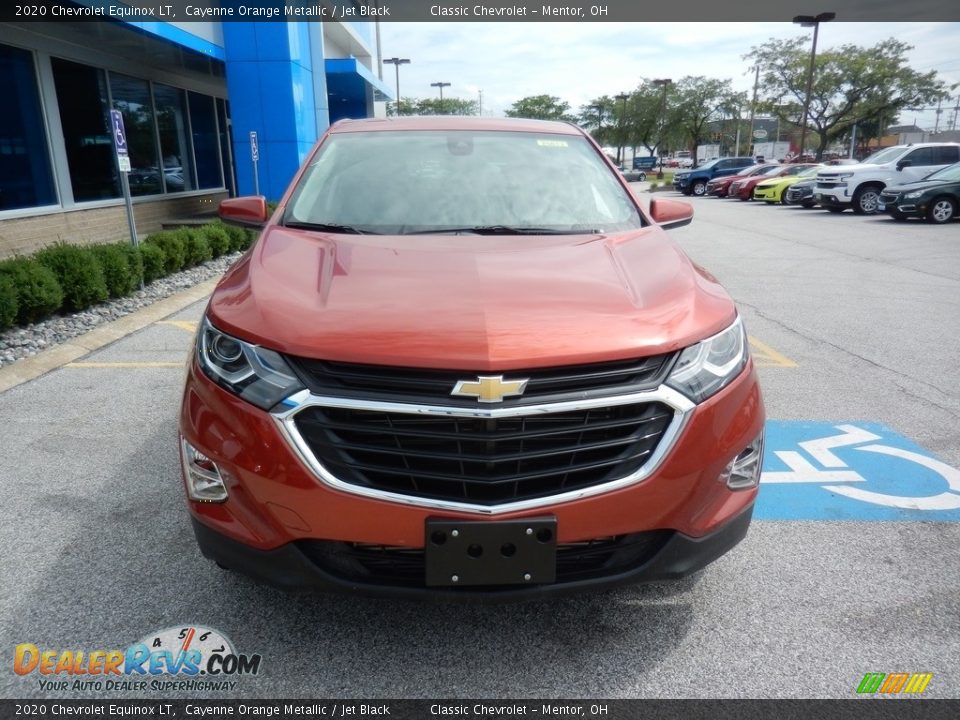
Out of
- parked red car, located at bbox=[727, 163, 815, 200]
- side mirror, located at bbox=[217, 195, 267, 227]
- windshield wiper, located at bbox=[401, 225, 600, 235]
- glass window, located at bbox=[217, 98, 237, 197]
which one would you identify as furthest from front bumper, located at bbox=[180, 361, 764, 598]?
→ parked red car, located at bbox=[727, 163, 815, 200]

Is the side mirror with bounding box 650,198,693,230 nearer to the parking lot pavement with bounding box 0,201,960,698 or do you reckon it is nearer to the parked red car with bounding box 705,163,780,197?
the parking lot pavement with bounding box 0,201,960,698

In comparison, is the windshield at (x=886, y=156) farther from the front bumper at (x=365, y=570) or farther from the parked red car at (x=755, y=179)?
the front bumper at (x=365, y=570)

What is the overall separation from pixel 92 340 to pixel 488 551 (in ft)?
19.5

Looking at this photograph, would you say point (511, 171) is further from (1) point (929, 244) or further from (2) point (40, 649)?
(1) point (929, 244)

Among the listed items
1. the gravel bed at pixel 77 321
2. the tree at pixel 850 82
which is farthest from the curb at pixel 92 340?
the tree at pixel 850 82

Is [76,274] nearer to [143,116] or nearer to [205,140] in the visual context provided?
[143,116]

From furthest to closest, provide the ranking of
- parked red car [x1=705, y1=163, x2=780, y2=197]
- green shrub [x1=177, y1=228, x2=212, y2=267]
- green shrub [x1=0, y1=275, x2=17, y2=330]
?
1. parked red car [x1=705, y1=163, x2=780, y2=197]
2. green shrub [x1=177, y1=228, x2=212, y2=267]
3. green shrub [x1=0, y1=275, x2=17, y2=330]

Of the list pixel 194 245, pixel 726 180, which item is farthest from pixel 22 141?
pixel 726 180

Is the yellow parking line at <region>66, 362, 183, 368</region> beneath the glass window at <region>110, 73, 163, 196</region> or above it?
beneath

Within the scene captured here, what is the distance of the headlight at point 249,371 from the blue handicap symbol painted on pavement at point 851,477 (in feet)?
7.69

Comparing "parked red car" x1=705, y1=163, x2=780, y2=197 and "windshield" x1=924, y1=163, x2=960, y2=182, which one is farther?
"parked red car" x1=705, y1=163, x2=780, y2=197

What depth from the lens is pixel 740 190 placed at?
31.8 metres

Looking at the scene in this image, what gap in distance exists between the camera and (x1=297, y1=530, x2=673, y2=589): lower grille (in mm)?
2111

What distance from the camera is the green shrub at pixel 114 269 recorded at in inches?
311
